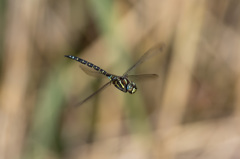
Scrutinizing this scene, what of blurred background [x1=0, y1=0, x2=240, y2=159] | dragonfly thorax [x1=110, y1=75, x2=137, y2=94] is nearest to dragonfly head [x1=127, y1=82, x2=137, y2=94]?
dragonfly thorax [x1=110, y1=75, x2=137, y2=94]

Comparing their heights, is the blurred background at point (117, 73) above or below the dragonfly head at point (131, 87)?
above

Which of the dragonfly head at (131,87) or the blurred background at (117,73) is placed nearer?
the dragonfly head at (131,87)

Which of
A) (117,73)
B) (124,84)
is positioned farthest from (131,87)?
(117,73)

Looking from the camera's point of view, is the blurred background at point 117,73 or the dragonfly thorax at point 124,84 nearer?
the dragonfly thorax at point 124,84

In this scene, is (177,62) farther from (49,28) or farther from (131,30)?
(49,28)

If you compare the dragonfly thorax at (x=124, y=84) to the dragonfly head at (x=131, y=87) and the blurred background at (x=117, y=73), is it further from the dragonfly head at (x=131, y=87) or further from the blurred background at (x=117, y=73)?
the blurred background at (x=117, y=73)

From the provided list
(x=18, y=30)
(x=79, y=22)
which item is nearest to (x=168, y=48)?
(x=79, y=22)

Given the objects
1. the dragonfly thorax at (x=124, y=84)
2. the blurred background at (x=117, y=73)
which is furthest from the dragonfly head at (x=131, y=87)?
the blurred background at (x=117, y=73)
